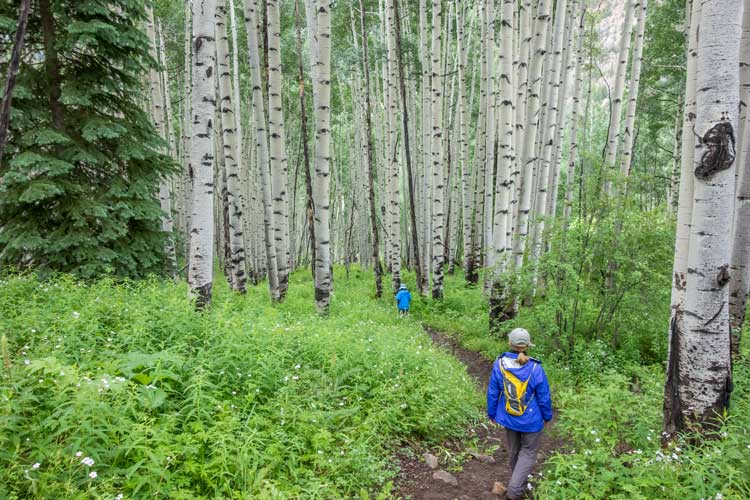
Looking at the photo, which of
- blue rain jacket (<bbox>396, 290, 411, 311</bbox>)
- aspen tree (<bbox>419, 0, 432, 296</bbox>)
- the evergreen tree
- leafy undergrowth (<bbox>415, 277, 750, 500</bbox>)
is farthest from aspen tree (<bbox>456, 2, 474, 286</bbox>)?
the evergreen tree

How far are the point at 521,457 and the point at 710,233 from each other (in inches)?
105

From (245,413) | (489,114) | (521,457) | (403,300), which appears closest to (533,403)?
(521,457)

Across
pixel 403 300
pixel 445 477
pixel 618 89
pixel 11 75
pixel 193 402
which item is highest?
pixel 618 89

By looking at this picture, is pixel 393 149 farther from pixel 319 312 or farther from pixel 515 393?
pixel 515 393

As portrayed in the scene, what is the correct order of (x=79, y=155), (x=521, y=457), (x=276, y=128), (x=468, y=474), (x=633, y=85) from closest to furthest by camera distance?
1. (x=521, y=457)
2. (x=468, y=474)
3. (x=79, y=155)
4. (x=276, y=128)
5. (x=633, y=85)

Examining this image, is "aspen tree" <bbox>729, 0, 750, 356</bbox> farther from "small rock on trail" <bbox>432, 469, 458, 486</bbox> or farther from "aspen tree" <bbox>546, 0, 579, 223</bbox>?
"aspen tree" <bbox>546, 0, 579, 223</bbox>

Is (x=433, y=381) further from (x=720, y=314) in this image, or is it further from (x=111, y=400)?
(x=111, y=400)

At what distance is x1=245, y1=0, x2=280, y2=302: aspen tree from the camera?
935cm

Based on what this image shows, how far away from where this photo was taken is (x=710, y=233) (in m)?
3.33

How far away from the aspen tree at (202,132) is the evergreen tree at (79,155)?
7.91 feet

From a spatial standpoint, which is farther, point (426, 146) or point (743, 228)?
point (426, 146)

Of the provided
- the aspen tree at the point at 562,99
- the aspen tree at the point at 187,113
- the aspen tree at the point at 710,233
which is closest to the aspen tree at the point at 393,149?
the aspen tree at the point at 562,99

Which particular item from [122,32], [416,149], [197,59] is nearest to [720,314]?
[197,59]

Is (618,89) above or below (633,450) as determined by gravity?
above
